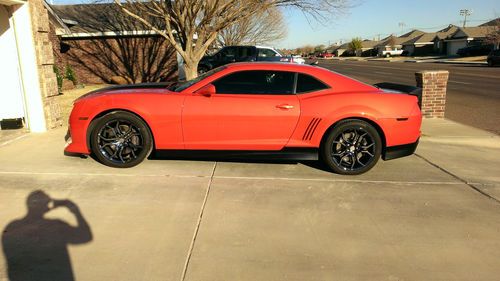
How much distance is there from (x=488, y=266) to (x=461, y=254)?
218 millimetres

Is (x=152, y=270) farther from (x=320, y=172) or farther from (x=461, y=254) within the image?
(x=320, y=172)

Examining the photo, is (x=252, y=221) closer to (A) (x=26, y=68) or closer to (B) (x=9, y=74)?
(A) (x=26, y=68)

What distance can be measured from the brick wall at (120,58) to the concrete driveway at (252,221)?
13.7m

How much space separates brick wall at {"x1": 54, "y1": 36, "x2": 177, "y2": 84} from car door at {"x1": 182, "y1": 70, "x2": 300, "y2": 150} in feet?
46.6

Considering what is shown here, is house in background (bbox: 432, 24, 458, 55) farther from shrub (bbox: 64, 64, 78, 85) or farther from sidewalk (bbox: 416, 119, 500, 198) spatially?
sidewalk (bbox: 416, 119, 500, 198)

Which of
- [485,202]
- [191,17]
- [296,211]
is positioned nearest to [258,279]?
[296,211]

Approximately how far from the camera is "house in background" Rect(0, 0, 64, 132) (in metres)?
7.00

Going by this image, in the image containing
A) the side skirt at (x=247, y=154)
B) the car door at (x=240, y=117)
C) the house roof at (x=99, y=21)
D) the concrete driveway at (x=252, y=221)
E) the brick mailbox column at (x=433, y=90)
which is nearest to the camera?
the concrete driveway at (x=252, y=221)

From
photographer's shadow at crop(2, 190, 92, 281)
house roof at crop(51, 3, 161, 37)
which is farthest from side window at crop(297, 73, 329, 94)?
house roof at crop(51, 3, 161, 37)

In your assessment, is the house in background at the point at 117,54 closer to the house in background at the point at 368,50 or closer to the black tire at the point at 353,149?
the black tire at the point at 353,149

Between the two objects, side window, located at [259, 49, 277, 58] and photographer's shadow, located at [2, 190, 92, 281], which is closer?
photographer's shadow, located at [2, 190, 92, 281]

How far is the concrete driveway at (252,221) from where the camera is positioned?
121 inches

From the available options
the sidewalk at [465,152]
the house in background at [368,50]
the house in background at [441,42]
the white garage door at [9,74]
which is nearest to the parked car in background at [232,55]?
the sidewalk at [465,152]

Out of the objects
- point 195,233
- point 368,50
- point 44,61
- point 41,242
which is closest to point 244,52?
point 44,61
